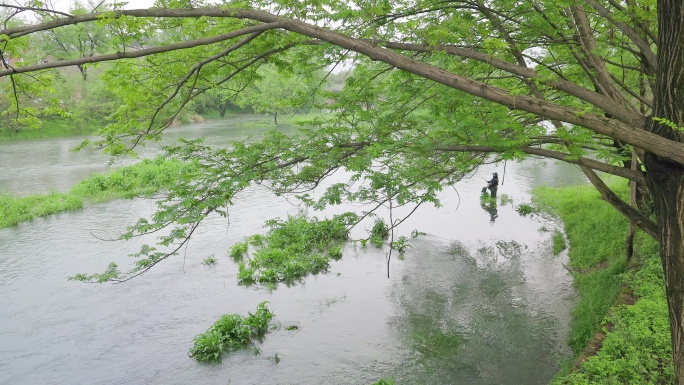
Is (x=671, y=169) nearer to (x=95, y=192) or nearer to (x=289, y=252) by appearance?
(x=289, y=252)

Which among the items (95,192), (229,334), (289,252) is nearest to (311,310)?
(229,334)

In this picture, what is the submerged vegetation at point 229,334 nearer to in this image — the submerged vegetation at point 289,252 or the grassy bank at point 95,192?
the submerged vegetation at point 289,252

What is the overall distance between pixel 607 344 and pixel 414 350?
131 inches

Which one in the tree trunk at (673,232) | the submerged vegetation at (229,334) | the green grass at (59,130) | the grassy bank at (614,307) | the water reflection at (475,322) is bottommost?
the submerged vegetation at (229,334)

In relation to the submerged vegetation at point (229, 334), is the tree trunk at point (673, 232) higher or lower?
higher

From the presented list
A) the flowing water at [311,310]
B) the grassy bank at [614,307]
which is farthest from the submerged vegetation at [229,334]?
the grassy bank at [614,307]

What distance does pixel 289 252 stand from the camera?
13.2 metres

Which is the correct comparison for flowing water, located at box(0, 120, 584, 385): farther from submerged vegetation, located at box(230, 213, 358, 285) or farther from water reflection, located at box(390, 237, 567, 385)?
A: submerged vegetation, located at box(230, 213, 358, 285)

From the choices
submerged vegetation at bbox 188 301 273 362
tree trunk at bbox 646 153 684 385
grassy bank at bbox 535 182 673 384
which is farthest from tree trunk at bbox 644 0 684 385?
submerged vegetation at bbox 188 301 273 362

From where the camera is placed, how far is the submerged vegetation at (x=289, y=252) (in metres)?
11.8

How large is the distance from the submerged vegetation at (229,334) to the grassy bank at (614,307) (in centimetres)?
552

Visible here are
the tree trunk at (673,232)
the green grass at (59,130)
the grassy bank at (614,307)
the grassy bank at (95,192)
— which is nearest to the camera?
the tree trunk at (673,232)

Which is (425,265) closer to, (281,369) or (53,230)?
(281,369)

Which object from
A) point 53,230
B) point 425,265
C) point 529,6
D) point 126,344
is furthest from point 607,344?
point 53,230
